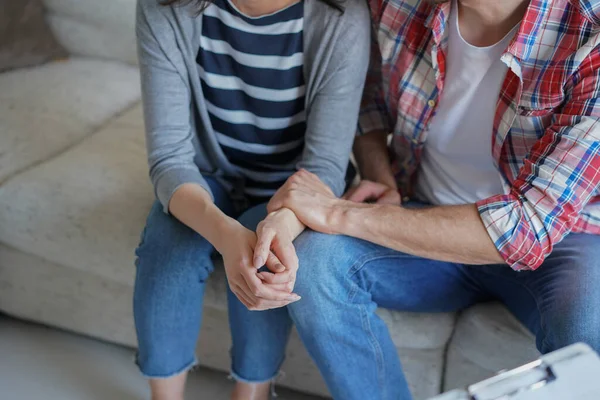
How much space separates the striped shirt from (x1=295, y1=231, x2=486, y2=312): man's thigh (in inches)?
10.0

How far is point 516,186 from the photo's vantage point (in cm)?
112

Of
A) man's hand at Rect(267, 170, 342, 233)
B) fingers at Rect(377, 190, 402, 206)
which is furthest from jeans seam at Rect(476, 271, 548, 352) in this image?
man's hand at Rect(267, 170, 342, 233)

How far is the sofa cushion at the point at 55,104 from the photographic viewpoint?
1715 mm

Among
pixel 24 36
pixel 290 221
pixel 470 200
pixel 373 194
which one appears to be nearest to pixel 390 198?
pixel 373 194

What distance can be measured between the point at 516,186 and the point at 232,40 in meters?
0.56

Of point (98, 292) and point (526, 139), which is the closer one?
point (526, 139)

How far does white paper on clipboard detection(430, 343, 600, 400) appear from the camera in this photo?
2.51ft

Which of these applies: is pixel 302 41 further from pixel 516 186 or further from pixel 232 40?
pixel 516 186

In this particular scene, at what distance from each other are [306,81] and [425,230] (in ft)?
1.21

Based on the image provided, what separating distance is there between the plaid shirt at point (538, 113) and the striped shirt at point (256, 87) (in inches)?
8.2

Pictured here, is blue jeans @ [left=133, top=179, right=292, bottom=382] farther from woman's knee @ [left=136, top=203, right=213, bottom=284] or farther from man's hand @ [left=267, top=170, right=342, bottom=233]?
man's hand @ [left=267, top=170, right=342, bottom=233]

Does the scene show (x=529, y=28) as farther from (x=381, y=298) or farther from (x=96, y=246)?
(x=96, y=246)

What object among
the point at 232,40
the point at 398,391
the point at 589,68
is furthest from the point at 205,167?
the point at 589,68

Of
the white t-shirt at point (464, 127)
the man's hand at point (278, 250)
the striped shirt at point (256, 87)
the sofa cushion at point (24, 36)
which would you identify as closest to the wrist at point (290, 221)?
the man's hand at point (278, 250)
